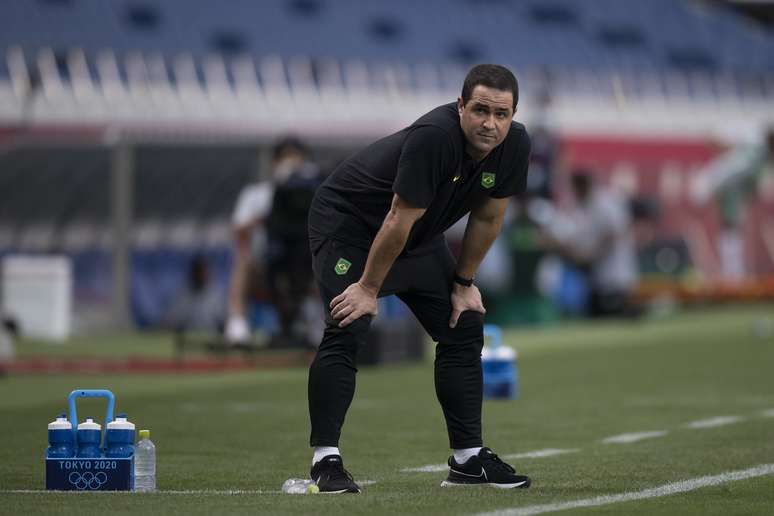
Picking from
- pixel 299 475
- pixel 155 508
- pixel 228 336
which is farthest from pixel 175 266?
pixel 155 508

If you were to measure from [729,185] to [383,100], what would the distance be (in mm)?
9090

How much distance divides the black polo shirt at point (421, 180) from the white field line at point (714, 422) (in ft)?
11.5

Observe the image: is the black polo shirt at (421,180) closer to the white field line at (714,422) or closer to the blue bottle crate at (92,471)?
the blue bottle crate at (92,471)

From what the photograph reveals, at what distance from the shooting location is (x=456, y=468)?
691 cm

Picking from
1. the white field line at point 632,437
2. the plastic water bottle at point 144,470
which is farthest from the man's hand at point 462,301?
the white field line at point 632,437

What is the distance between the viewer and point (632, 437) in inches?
368

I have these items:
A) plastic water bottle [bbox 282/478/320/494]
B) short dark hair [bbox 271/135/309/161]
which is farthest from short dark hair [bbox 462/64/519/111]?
short dark hair [bbox 271/135/309/161]

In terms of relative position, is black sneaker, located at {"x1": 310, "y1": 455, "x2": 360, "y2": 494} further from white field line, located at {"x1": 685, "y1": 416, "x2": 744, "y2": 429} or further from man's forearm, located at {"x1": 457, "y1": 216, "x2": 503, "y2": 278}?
white field line, located at {"x1": 685, "y1": 416, "x2": 744, "y2": 429}

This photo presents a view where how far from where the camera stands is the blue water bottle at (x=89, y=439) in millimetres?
6516

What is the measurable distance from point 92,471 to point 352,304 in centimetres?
116

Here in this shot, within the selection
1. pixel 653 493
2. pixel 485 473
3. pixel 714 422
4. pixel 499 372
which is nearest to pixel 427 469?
pixel 485 473

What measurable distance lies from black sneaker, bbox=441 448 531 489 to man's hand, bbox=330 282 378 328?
2.51 ft

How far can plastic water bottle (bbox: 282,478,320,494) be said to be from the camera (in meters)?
6.46

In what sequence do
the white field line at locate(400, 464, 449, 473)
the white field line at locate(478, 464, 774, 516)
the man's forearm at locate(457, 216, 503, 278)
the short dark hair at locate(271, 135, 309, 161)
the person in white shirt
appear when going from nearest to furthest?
the white field line at locate(478, 464, 774, 516)
the man's forearm at locate(457, 216, 503, 278)
the white field line at locate(400, 464, 449, 473)
the short dark hair at locate(271, 135, 309, 161)
the person in white shirt
